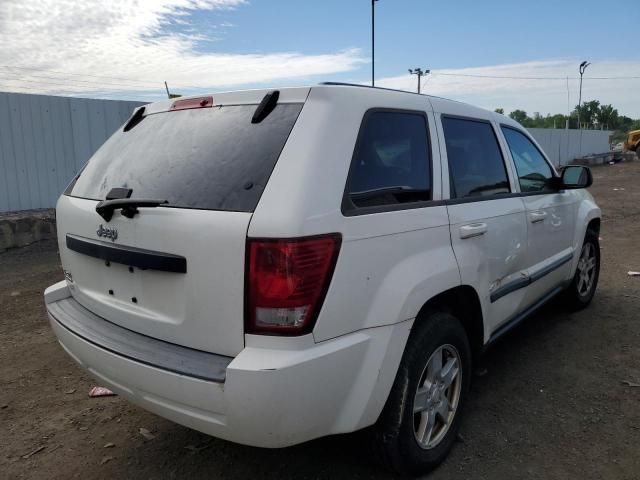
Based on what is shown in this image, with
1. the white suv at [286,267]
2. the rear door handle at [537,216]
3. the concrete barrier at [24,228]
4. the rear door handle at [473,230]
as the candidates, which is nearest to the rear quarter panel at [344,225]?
the white suv at [286,267]

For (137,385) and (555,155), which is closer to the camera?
(137,385)

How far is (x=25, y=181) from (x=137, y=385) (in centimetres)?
748

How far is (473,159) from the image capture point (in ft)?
10.2

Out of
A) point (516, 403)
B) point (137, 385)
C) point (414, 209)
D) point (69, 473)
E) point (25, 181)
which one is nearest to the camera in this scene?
point (137, 385)

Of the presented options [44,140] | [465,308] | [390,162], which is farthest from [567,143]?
[390,162]

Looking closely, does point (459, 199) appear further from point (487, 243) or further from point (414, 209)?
point (414, 209)

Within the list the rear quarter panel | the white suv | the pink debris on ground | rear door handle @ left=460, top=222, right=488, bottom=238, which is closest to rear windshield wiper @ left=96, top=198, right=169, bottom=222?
the white suv

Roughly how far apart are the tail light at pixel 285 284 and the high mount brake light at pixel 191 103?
924mm

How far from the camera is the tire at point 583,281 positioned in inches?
187

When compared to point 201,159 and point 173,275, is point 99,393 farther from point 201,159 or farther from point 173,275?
point 201,159

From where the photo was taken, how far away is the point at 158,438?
294 cm

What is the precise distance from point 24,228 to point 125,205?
6.35 m

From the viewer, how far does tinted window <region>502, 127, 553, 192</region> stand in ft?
12.0

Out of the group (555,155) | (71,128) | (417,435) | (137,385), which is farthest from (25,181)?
(555,155)
